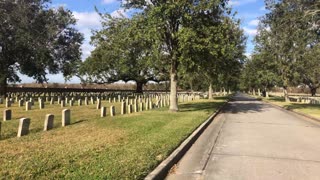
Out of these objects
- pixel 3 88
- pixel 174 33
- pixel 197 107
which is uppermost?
pixel 174 33

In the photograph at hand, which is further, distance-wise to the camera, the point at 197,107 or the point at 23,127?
the point at 197,107

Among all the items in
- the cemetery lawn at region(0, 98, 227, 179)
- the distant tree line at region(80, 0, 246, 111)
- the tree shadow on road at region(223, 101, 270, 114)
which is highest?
the distant tree line at region(80, 0, 246, 111)

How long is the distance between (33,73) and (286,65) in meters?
30.6

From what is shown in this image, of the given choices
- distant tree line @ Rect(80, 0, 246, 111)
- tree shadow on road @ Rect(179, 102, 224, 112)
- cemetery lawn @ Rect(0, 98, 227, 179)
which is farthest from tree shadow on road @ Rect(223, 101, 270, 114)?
cemetery lawn @ Rect(0, 98, 227, 179)

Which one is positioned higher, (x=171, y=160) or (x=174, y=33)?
(x=174, y=33)

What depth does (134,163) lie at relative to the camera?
26.2 feet

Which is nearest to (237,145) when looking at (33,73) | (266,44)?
(33,73)

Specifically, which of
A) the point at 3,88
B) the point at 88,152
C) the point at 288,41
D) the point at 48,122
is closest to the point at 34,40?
the point at 3,88

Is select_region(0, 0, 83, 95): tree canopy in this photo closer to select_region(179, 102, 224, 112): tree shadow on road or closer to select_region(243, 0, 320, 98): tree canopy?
select_region(179, 102, 224, 112): tree shadow on road

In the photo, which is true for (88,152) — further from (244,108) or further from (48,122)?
(244,108)

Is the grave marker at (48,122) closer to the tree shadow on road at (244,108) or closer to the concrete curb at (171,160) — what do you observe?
the concrete curb at (171,160)

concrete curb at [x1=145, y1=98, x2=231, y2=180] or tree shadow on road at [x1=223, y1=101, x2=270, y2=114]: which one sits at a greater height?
tree shadow on road at [x1=223, y1=101, x2=270, y2=114]

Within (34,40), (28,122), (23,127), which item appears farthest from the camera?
(34,40)

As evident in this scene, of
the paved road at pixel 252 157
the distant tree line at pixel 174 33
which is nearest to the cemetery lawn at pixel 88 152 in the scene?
the paved road at pixel 252 157
